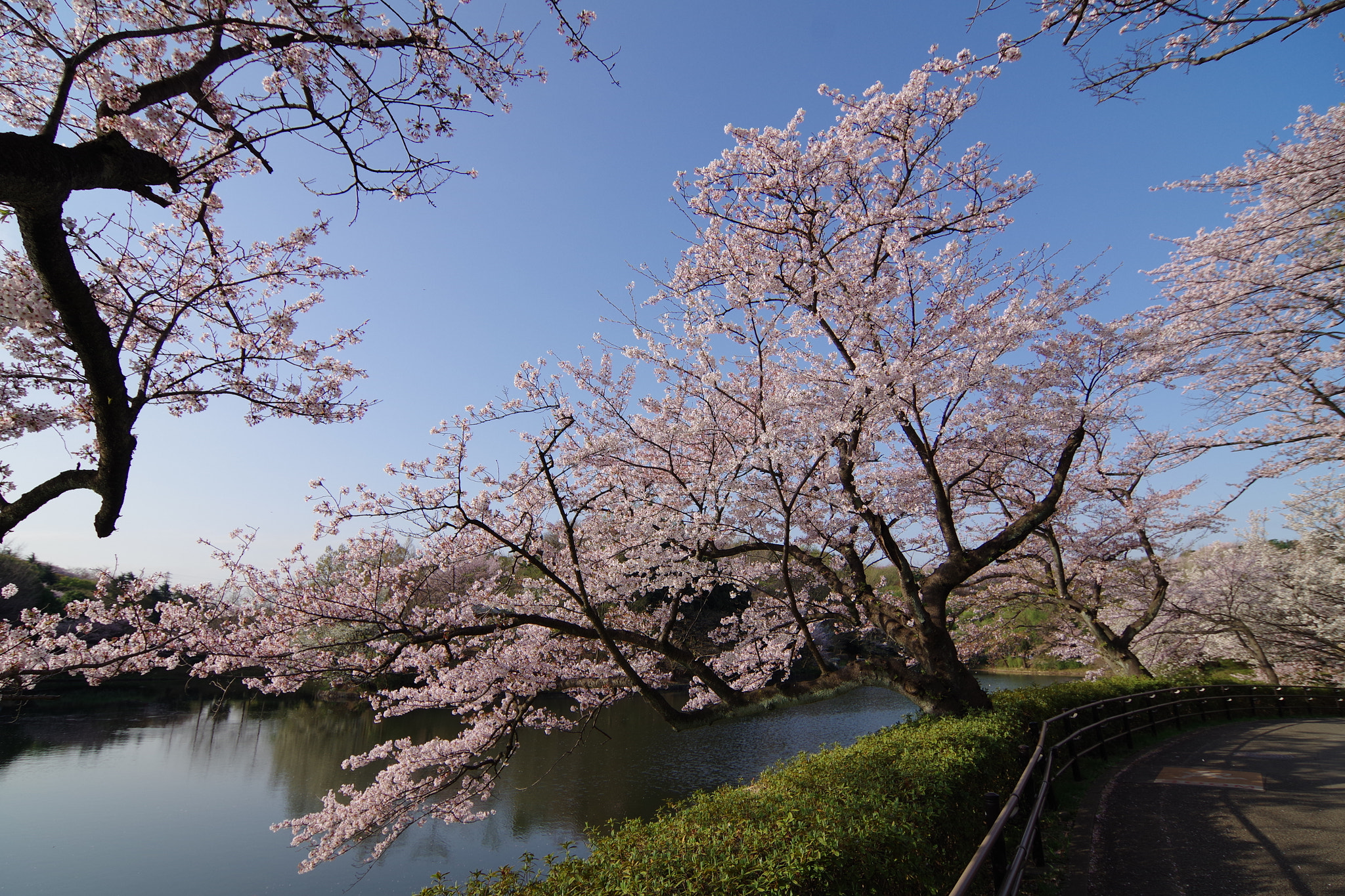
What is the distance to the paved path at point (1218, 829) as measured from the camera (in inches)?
174

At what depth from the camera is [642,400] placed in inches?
357

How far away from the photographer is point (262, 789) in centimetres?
1571

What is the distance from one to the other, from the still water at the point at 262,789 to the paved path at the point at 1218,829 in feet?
14.2

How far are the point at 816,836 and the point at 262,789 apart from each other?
1883cm

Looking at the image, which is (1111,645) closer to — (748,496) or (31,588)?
(748,496)

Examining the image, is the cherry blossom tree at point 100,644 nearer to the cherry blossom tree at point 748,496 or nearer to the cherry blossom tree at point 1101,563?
the cherry blossom tree at point 748,496

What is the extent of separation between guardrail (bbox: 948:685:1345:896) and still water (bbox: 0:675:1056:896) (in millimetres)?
3859

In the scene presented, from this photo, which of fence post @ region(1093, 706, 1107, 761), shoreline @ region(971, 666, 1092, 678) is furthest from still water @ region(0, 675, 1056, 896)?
shoreline @ region(971, 666, 1092, 678)

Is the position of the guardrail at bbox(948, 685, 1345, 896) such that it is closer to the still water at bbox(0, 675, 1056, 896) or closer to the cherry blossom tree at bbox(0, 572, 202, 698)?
the still water at bbox(0, 675, 1056, 896)

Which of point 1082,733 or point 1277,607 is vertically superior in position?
point 1277,607

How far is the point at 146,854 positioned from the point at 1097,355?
65.3ft

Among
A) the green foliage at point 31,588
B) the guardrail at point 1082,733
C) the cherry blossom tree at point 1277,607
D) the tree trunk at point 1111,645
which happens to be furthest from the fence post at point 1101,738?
the green foliage at point 31,588

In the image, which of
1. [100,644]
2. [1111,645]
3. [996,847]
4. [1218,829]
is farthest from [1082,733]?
[100,644]

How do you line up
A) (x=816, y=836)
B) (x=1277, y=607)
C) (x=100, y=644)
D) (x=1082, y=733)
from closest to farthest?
(x=816, y=836)
(x=100, y=644)
(x=1082, y=733)
(x=1277, y=607)
